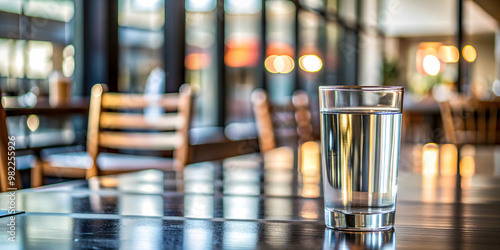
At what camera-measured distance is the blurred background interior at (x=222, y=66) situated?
8.81 ft

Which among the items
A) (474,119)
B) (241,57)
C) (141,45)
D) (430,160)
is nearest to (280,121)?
(430,160)

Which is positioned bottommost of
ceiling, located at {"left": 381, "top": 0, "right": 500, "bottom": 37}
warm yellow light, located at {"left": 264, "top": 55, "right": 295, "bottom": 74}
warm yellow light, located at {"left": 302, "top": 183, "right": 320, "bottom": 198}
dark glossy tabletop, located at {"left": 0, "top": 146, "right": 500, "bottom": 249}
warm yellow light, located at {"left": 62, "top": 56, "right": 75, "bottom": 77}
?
warm yellow light, located at {"left": 302, "top": 183, "right": 320, "bottom": 198}

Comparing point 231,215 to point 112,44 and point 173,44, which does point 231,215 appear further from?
point 173,44

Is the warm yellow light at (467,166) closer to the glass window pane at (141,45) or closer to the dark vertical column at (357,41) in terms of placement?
the glass window pane at (141,45)

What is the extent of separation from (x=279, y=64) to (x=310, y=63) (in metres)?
1.01

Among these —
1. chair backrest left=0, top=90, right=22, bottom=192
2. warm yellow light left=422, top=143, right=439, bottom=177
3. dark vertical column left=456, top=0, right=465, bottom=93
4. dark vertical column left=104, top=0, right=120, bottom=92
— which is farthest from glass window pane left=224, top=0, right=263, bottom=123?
chair backrest left=0, top=90, right=22, bottom=192

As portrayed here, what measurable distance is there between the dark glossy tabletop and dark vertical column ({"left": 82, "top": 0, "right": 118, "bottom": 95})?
119 inches

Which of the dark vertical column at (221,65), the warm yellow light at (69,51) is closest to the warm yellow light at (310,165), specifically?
the warm yellow light at (69,51)

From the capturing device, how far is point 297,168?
2.94 ft

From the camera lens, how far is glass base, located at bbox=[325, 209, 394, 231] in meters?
0.40

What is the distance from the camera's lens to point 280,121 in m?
2.16

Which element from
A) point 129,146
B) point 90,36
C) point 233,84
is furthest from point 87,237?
point 233,84

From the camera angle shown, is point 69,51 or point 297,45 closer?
point 69,51

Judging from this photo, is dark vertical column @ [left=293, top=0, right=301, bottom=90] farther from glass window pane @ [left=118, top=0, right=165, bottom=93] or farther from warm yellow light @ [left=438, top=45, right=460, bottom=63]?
warm yellow light @ [left=438, top=45, right=460, bottom=63]
